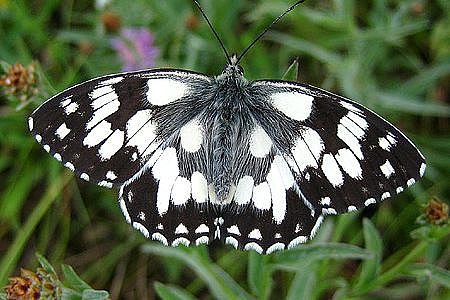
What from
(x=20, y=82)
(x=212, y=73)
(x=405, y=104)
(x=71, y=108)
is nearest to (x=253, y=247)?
(x=71, y=108)

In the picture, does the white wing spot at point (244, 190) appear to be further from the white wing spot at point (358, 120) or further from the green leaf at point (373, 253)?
the green leaf at point (373, 253)

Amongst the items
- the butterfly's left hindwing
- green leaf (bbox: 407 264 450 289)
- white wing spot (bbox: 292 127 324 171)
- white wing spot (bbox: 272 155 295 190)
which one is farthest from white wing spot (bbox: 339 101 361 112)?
green leaf (bbox: 407 264 450 289)

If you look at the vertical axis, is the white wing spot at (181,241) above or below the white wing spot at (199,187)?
below

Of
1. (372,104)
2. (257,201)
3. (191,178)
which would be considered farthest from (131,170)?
(372,104)

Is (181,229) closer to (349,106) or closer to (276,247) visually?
(276,247)

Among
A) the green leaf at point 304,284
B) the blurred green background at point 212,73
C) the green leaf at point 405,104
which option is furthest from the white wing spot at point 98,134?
the green leaf at point 405,104

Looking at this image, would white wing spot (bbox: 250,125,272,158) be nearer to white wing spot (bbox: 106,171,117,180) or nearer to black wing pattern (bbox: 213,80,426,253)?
black wing pattern (bbox: 213,80,426,253)

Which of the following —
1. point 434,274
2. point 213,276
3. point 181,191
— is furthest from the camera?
point 213,276
